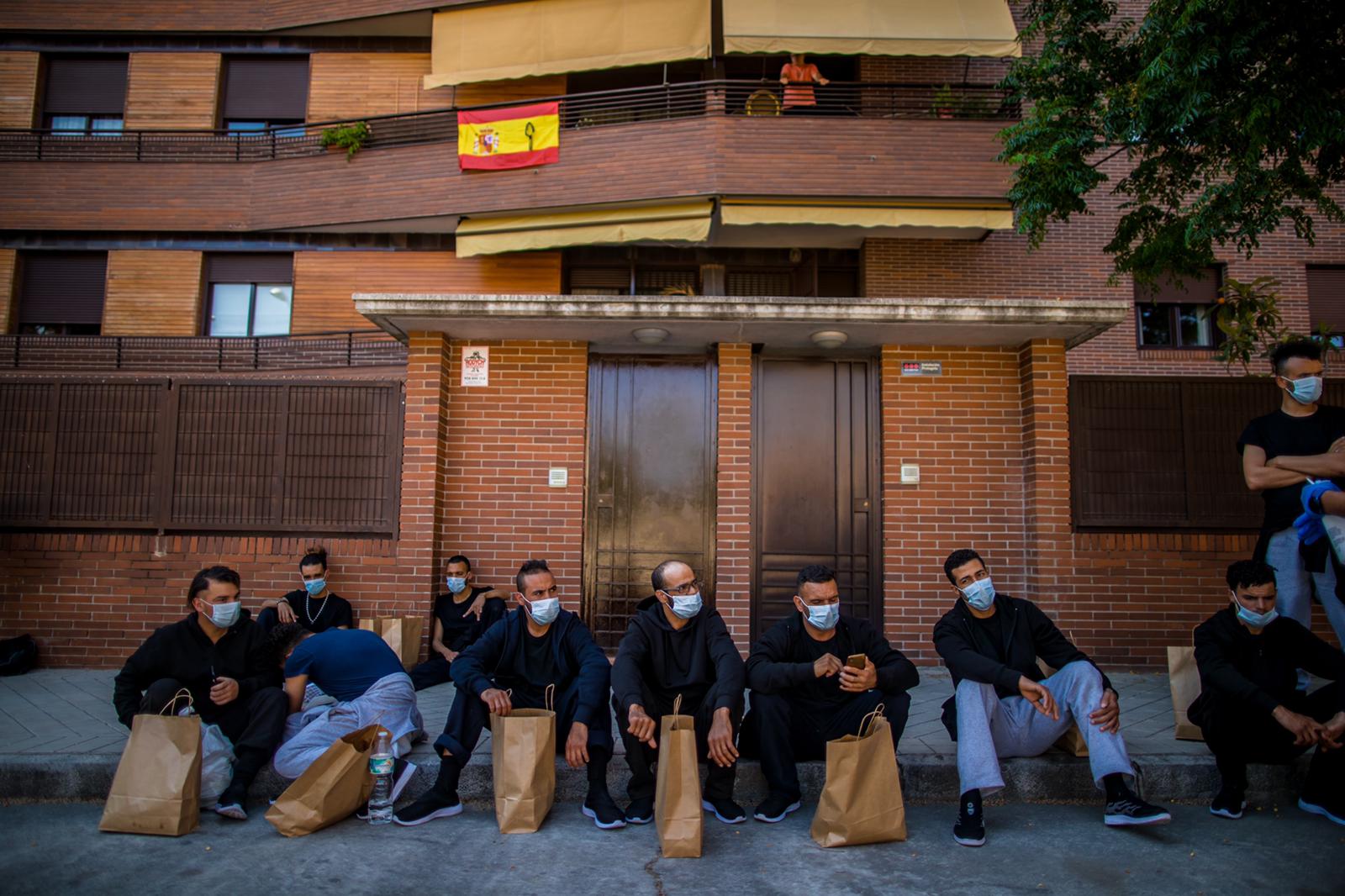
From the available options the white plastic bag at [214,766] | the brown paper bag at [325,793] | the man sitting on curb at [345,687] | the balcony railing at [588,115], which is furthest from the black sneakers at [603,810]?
the balcony railing at [588,115]

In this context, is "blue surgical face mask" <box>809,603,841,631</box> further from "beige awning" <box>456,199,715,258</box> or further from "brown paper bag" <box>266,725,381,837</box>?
"beige awning" <box>456,199,715,258</box>

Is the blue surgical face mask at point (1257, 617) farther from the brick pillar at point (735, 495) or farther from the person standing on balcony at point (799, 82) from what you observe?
the person standing on balcony at point (799, 82)

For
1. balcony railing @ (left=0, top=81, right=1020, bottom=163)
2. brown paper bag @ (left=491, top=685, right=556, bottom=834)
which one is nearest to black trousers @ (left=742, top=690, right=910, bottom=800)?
brown paper bag @ (left=491, top=685, right=556, bottom=834)

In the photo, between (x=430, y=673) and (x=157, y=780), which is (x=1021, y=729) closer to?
(x=157, y=780)

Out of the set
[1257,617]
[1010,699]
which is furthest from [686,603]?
[1257,617]

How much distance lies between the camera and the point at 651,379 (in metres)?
8.30

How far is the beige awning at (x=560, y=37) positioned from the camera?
480 inches

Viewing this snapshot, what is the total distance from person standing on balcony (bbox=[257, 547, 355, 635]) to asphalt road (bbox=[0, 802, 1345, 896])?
2837 millimetres

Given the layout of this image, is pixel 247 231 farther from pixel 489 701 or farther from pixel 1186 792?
pixel 1186 792

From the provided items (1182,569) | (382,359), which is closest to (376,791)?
(1182,569)

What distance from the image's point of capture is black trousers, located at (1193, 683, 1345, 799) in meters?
4.53

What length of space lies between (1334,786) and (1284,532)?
Answer: 142cm

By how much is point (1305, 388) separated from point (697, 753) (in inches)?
164

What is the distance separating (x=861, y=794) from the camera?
410 centimetres
